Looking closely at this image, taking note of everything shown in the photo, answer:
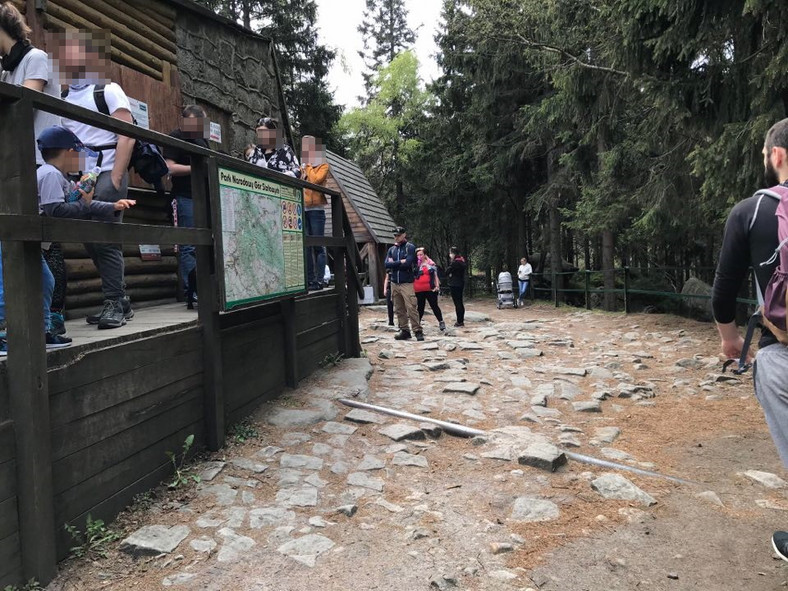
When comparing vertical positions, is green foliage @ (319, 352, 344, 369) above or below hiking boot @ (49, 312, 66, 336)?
below

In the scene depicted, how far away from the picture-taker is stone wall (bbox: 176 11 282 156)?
25.8ft

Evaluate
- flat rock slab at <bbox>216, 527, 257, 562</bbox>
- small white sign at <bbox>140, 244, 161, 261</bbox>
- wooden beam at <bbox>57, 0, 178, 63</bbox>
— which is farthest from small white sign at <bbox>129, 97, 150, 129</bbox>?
flat rock slab at <bbox>216, 527, 257, 562</bbox>

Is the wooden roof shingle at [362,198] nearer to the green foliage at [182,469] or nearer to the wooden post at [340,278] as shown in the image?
the wooden post at [340,278]

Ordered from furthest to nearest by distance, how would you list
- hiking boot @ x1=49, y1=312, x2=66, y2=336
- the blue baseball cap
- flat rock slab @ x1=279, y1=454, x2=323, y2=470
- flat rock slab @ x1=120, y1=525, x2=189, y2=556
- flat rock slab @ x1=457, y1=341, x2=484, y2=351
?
flat rock slab @ x1=457, y1=341, x2=484, y2=351, flat rock slab @ x1=279, y1=454, x2=323, y2=470, the blue baseball cap, hiking boot @ x1=49, y1=312, x2=66, y2=336, flat rock slab @ x1=120, y1=525, x2=189, y2=556

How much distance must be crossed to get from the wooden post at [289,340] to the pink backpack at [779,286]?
13.4 ft

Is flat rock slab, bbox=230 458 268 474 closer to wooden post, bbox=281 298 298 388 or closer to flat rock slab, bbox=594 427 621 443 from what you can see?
wooden post, bbox=281 298 298 388

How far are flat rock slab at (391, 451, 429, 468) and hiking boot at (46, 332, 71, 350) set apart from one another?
243 cm

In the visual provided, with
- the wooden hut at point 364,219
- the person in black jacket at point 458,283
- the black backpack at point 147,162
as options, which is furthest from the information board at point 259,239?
the wooden hut at point 364,219

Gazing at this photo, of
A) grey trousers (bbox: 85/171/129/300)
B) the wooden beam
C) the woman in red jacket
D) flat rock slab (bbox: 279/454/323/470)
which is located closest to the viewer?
grey trousers (bbox: 85/171/129/300)

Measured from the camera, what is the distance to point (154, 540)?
9.64 feet

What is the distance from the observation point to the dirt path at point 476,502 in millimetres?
2785

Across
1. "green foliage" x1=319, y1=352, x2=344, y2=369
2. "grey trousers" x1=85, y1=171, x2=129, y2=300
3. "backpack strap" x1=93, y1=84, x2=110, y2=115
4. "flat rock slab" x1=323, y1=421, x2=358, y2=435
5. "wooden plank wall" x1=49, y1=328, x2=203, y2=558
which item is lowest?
"flat rock slab" x1=323, y1=421, x2=358, y2=435

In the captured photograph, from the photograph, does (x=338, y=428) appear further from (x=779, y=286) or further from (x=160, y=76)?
(x=160, y=76)

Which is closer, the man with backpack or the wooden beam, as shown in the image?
the man with backpack
